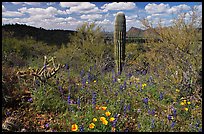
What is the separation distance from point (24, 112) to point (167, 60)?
2.94 metres

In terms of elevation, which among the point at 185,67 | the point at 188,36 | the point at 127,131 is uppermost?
the point at 188,36

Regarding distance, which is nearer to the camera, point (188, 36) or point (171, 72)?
point (171, 72)

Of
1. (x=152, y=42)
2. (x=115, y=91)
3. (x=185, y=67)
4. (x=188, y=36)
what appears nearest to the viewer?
(x=115, y=91)

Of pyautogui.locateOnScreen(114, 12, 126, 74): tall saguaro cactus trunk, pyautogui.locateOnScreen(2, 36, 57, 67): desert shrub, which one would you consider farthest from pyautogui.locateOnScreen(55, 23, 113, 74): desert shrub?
pyautogui.locateOnScreen(114, 12, 126, 74): tall saguaro cactus trunk

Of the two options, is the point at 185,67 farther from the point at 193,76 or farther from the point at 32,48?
the point at 32,48

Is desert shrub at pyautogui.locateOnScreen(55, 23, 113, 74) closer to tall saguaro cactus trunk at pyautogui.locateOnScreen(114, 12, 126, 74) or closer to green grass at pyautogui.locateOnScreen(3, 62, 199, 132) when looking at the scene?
tall saguaro cactus trunk at pyautogui.locateOnScreen(114, 12, 126, 74)

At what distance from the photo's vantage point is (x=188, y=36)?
27.9 ft

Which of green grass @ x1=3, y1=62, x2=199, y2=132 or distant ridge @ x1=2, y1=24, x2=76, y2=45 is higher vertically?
distant ridge @ x1=2, y1=24, x2=76, y2=45

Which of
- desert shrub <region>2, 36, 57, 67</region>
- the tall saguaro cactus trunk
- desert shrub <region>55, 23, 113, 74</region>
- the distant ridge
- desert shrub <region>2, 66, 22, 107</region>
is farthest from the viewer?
the distant ridge

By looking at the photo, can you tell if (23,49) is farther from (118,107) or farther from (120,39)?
(118,107)

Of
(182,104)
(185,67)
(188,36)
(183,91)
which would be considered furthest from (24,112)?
(188,36)

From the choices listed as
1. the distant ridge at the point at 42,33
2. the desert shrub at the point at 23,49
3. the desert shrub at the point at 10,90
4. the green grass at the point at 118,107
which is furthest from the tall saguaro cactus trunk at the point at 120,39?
the distant ridge at the point at 42,33

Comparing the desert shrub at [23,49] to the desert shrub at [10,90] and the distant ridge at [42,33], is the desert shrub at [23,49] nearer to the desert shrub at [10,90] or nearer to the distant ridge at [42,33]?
the distant ridge at [42,33]

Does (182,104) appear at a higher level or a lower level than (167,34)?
lower
